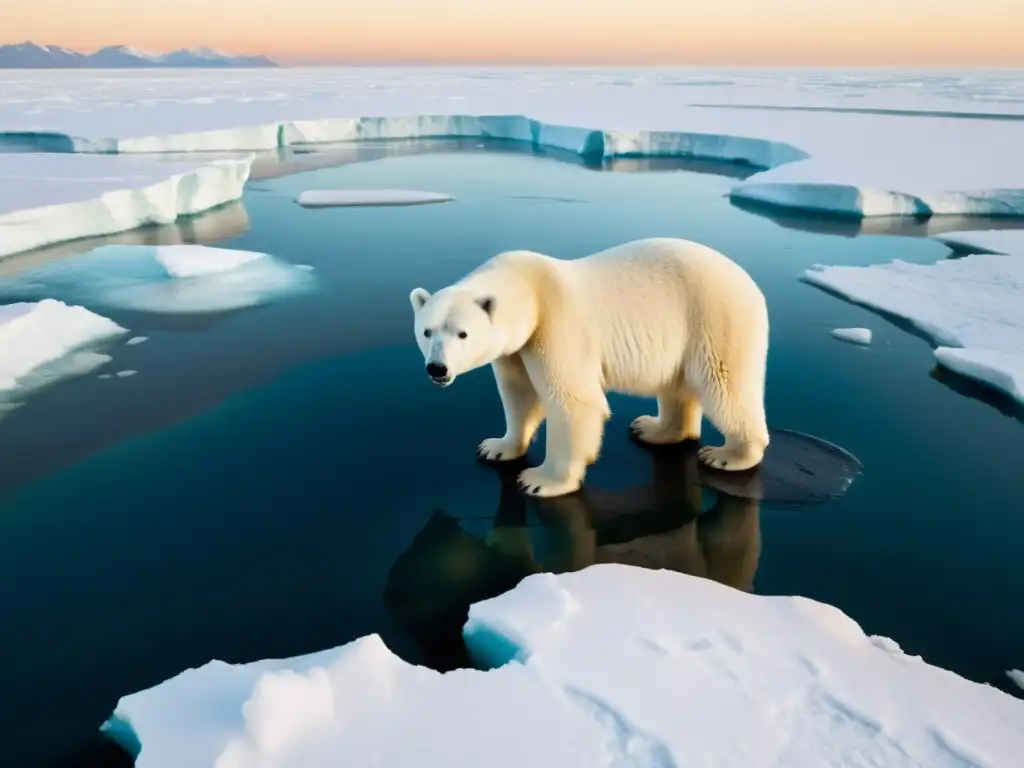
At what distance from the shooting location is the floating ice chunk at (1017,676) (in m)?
2.31

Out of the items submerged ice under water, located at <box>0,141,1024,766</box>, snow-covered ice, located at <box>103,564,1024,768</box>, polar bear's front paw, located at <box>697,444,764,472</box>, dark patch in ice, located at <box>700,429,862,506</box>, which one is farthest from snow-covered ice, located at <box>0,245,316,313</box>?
snow-covered ice, located at <box>103,564,1024,768</box>

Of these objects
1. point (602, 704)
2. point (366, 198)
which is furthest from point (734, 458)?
point (366, 198)

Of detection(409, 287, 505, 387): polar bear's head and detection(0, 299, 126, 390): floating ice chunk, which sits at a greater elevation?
detection(409, 287, 505, 387): polar bear's head

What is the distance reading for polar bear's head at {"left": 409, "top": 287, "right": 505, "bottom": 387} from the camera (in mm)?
2773

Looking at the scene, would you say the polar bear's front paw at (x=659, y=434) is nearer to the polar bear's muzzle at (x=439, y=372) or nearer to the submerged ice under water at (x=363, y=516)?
the submerged ice under water at (x=363, y=516)

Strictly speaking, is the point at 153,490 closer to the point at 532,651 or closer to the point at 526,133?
the point at 532,651

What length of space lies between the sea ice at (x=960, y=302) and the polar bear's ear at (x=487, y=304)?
3.46 meters

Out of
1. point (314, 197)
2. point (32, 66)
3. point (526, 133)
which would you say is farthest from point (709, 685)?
point (32, 66)

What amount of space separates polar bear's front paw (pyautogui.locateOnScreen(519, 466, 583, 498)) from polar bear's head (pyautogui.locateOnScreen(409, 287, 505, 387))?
33.1 inches

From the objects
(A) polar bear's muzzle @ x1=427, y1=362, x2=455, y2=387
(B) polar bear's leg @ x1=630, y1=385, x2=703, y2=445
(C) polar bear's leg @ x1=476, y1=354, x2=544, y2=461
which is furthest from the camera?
(B) polar bear's leg @ x1=630, y1=385, x2=703, y2=445

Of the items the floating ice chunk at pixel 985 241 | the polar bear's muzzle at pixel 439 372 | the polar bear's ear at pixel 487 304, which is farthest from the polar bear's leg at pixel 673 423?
the floating ice chunk at pixel 985 241

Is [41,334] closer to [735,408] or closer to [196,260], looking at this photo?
[196,260]

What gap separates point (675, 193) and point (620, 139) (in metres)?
6.49

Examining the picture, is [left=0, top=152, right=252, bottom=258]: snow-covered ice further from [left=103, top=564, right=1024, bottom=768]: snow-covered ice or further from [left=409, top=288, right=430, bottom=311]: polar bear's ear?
[left=103, top=564, right=1024, bottom=768]: snow-covered ice
